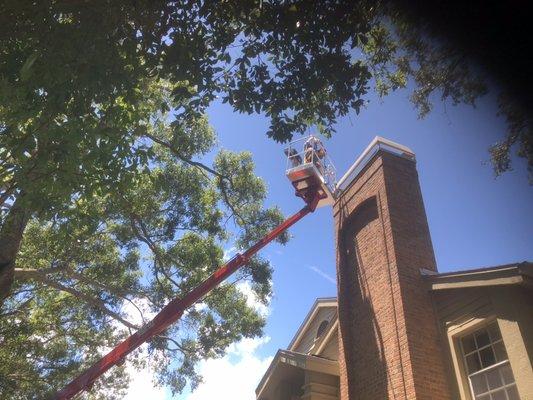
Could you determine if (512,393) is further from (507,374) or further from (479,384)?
(479,384)

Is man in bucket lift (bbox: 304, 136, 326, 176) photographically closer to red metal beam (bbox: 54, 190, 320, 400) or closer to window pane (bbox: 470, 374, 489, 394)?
red metal beam (bbox: 54, 190, 320, 400)

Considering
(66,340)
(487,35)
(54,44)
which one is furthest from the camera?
(66,340)

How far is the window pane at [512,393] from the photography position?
734 centimetres

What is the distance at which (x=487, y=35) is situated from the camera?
536 cm

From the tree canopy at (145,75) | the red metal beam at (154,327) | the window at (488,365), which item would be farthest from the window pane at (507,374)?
the red metal beam at (154,327)

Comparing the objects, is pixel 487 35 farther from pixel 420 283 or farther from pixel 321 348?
pixel 321 348

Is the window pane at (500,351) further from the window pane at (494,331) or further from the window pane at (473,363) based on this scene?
the window pane at (473,363)

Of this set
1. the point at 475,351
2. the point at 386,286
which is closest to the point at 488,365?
the point at 475,351

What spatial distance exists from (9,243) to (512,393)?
→ 400 inches

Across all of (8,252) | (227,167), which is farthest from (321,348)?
(8,252)

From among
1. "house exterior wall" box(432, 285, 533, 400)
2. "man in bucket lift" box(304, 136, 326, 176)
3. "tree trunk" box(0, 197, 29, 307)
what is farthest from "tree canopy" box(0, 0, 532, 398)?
"man in bucket lift" box(304, 136, 326, 176)

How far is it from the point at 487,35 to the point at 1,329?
1796 cm

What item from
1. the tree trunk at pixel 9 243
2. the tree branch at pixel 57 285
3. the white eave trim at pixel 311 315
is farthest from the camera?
the white eave trim at pixel 311 315

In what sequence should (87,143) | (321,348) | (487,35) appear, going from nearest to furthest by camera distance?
(487,35), (87,143), (321,348)
